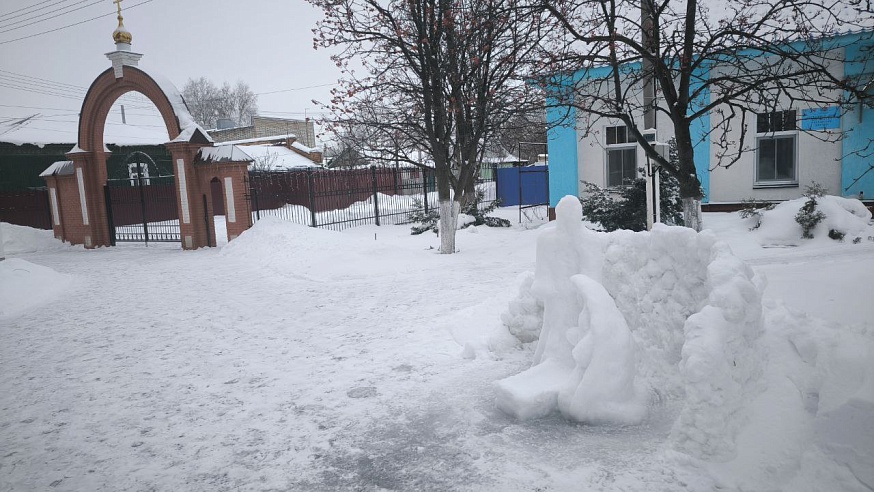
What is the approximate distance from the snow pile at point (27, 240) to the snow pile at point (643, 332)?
803 inches

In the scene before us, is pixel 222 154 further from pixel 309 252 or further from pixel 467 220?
pixel 467 220

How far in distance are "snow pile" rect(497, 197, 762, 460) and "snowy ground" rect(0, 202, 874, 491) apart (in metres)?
0.16

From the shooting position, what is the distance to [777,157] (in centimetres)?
1414

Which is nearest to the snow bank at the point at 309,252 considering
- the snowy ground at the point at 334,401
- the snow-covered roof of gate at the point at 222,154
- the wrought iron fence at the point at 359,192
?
the snowy ground at the point at 334,401

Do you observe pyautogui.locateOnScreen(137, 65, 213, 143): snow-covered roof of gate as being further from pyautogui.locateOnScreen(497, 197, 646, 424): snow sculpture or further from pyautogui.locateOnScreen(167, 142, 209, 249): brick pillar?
pyautogui.locateOnScreen(497, 197, 646, 424): snow sculpture

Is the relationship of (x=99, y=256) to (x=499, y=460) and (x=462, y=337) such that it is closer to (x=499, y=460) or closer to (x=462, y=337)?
(x=462, y=337)

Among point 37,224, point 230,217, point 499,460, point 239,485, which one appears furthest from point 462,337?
point 37,224

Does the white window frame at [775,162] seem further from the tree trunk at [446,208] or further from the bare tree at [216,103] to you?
the bare tree at [216,103]

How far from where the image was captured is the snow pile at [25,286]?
371 inches

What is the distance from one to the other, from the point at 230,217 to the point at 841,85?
1425cm

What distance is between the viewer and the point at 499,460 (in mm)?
3621

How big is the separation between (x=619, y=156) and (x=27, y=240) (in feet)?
65.2

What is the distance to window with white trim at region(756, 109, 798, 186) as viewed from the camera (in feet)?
45.6

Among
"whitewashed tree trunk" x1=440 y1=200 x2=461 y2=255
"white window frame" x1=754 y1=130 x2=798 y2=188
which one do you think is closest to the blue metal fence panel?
"white window frame" x1=754 y1=130 x2=798 y2=188
